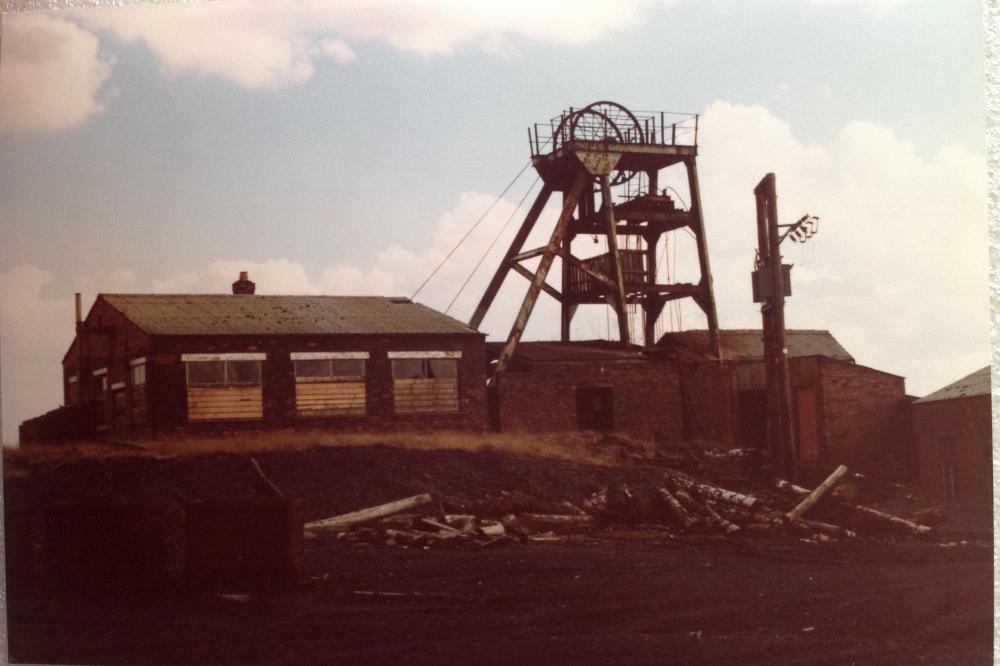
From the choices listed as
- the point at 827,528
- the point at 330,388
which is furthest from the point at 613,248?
the point at 827,528

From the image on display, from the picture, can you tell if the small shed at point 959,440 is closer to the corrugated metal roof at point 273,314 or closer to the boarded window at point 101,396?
the corrugated metal roof at point 273,314

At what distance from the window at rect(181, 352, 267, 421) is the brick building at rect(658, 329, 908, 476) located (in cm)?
342

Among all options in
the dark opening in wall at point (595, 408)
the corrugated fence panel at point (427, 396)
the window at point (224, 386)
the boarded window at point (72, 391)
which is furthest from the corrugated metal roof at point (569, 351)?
the boarded window at point (72, 391)

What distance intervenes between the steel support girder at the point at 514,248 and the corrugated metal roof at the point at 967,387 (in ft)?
10.9

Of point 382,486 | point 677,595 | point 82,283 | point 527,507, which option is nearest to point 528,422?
point 527,507

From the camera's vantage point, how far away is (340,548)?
29.6 feet

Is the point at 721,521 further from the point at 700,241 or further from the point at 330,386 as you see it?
the point at 330,386

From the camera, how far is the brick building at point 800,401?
8906mm

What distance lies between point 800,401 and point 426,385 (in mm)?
3244

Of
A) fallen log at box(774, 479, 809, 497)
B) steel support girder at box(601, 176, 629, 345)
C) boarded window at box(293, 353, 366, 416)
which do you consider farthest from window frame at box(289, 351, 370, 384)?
fallen log at box(774, 479, 809, 497)

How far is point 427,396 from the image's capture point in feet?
32.4

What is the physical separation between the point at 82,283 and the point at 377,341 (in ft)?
8.29

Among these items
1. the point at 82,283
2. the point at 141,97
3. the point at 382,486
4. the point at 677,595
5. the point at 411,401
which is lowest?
the point at 677,595

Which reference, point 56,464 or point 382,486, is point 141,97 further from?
point 382,486
